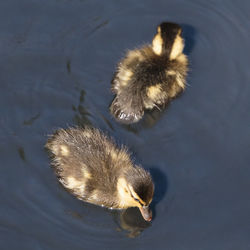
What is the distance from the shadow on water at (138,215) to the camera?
3.85 metres

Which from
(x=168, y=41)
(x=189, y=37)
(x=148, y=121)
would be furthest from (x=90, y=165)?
(x=189, y=37)

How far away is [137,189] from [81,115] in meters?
0.96

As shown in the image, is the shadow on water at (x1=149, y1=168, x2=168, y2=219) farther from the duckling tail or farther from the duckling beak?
the duckling tail

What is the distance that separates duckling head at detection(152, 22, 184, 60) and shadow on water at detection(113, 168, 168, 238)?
0.89m

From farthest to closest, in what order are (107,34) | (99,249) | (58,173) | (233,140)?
1. (107,34)
2. (233,140)
3. (58,173)
4. (99,249)

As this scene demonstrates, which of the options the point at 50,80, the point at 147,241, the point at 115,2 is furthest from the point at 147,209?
the point at 115,2

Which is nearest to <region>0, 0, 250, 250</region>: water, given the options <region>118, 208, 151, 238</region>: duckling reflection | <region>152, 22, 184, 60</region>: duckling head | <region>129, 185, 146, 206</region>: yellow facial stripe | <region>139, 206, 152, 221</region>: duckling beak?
<region>118, 208, 151, 238</region>: duckling reflection

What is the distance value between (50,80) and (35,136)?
54 cm

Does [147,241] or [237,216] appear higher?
[237,216]

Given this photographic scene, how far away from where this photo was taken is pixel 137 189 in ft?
11.8

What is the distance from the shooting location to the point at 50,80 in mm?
4520

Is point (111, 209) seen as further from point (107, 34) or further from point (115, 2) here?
point (115, 2)

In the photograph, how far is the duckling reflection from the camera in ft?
12.6

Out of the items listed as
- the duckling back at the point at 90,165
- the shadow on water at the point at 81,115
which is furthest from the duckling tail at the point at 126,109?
the duckling back at the point at 90,165
